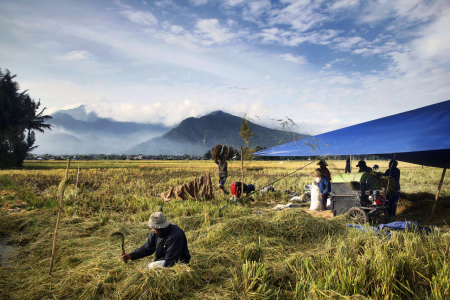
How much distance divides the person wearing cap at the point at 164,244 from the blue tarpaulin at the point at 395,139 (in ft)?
14.7

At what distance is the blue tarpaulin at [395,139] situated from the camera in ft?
18.1

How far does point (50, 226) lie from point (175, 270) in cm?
437

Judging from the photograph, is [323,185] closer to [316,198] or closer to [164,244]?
[316,198]

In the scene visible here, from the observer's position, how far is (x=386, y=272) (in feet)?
8.28

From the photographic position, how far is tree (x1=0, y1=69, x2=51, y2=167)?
3075cm

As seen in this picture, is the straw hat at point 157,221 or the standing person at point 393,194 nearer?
the straw hat at point 157,221

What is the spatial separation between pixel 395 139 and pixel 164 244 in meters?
5.72

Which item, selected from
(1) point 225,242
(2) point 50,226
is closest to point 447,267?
(1) point 225,242

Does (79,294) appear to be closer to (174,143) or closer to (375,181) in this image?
(375,181)

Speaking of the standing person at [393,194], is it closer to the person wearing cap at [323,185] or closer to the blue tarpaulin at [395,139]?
the blue tarpaulin at [395,139]

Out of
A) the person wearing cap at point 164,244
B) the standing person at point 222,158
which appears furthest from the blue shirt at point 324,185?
the person wearing cap at point 164,244

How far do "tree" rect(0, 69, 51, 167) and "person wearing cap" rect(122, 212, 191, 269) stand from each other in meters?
35.0

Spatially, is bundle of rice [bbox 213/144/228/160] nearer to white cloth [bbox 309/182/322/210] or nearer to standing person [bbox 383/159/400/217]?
white cloth [bbox 309/182/322/210]

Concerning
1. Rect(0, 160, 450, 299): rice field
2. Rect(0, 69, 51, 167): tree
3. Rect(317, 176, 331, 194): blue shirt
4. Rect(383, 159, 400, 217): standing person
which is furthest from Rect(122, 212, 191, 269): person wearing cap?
Rect(0, 69, 51, 167): tree
